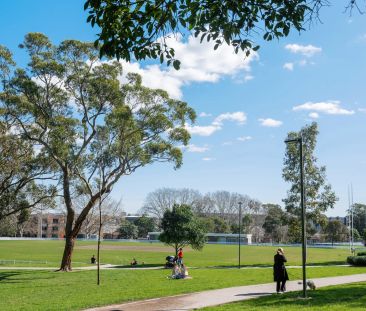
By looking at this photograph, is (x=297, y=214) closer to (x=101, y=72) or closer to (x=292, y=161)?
(x=292, y=161)

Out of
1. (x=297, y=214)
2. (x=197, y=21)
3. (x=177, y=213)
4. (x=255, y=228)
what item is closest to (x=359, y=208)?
(x=255, y=228)

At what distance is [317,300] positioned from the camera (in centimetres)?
1411

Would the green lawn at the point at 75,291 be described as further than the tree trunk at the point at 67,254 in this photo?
No

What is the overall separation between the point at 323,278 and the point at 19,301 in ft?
47.4

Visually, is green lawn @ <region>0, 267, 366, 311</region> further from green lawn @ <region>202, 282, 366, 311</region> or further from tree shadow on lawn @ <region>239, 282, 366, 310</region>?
green lawn @ <region>202, 282, 366, 311</region>

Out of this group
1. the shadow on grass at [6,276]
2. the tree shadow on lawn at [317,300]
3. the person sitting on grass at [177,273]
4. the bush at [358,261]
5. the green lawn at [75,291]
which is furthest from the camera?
the bush at [358,261]

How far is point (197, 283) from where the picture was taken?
2064 cm

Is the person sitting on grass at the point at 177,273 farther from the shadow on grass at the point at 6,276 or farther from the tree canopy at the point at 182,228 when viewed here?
the tree canopy at the point at 182,228

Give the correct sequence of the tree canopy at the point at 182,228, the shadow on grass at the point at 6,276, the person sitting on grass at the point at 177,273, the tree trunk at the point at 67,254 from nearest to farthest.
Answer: the person sitting on grass at the point at 177,273
the shadow on grass at the point at 6,276
the tree trunk at the point at 67,254
the tree canopy at the point at 182,228

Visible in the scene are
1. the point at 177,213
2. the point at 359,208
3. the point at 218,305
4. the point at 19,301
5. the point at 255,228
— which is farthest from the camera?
the point at 255,228

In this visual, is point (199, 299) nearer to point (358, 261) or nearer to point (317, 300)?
point (317, 300)

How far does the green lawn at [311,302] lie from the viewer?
1259 cm

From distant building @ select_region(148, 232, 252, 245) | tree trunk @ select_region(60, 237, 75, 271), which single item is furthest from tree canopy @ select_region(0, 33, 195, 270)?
distant building @ select_region(148, 232, 252, 245)

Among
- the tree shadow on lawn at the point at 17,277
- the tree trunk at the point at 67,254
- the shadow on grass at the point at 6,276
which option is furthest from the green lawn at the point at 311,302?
the tree trunk at the point at 67,254
